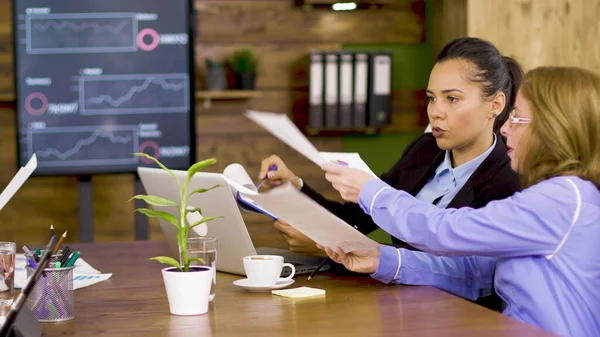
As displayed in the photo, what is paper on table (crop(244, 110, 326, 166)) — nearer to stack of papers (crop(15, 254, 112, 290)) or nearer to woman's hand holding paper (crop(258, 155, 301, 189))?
stack of papers (crop(15, 254, 112, 290))

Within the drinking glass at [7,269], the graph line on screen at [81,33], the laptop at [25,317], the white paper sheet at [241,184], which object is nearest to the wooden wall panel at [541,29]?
the graph line on screen at [81,33]

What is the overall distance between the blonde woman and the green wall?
112 inches

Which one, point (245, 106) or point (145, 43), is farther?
point (245, 106)

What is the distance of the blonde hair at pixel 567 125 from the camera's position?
5.30ft

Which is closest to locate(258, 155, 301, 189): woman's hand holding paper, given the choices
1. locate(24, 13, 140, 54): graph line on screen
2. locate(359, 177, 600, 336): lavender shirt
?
locate(359, 177, 600, 336): lavender shirt

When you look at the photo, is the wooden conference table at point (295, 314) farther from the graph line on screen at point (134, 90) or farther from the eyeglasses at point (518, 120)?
the graph line on screen at point (134, 90)

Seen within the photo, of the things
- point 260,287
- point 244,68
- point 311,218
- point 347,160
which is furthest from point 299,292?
point 244,68

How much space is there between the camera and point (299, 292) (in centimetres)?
170

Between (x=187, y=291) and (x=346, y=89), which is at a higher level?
(x=346, y=89)

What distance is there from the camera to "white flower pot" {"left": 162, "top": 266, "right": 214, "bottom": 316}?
4.98ft

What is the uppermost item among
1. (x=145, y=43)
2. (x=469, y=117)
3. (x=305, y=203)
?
(x=145, y=43)

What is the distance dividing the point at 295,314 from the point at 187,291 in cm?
20

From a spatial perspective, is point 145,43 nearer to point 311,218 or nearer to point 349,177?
point 349,177

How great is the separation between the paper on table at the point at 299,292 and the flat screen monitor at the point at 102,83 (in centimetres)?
240
